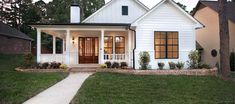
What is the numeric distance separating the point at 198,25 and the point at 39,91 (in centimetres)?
1114

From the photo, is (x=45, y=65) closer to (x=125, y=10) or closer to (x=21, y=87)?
(x=21, y=87)

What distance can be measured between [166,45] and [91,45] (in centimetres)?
A: 605

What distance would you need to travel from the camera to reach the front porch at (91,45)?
17.7m

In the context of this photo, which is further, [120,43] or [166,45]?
[120,43]

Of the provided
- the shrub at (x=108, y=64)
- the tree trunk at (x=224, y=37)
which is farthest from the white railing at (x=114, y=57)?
the tree trunk at (x=224, y=37)

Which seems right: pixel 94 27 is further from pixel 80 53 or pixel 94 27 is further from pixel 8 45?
pixel 8 45

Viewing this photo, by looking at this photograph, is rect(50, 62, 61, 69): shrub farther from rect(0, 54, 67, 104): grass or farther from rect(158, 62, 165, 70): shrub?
rect(158, 62, 165, 70): shrub

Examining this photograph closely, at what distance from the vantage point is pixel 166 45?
17156 millimetres

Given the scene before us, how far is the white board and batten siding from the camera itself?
55.4 feet

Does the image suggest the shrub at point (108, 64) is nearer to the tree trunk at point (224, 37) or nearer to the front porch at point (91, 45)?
the front porch at point (91, 45)

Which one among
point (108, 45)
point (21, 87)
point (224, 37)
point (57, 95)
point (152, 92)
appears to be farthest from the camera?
point (108, 45)

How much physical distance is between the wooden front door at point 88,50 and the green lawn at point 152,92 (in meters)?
8.32

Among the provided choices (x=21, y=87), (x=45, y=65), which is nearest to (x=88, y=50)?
(x=45, y=65)

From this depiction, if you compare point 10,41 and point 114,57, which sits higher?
point 10,41
